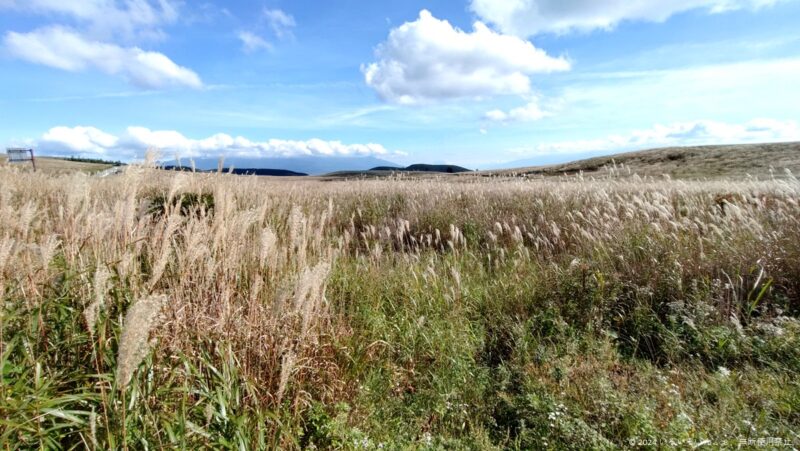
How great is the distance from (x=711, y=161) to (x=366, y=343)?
36.9 m

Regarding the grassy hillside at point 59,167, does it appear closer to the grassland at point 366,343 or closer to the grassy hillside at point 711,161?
the grassland at point 366,343

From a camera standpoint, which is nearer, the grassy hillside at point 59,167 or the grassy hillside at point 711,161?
the grassy hillside at point 59,167

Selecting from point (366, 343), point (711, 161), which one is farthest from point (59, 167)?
point (711, 161)

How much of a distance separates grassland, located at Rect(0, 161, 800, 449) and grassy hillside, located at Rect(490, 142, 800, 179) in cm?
2013

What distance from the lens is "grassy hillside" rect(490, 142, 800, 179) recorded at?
2541 centimetres

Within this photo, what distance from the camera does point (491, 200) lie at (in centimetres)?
952

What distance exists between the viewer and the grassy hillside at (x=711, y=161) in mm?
25406

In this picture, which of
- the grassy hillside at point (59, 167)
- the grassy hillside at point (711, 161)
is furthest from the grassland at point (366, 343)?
the grassy hillside at point (711, 161)

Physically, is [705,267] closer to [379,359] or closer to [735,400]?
[735,400]

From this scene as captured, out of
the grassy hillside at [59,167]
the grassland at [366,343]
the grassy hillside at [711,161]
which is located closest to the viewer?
the grassland at [366,343]

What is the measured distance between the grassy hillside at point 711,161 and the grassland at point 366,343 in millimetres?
20135

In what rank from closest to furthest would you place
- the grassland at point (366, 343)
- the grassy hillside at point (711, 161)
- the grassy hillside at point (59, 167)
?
1. the grassland at point (366, 343)
2. the grassy hillside at point (59, 167)
3. the grassy hillside at point (711, 161)

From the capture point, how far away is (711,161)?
30.8 metres

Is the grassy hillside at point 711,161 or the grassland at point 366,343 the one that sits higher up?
the grassy hillside at point 711,161
